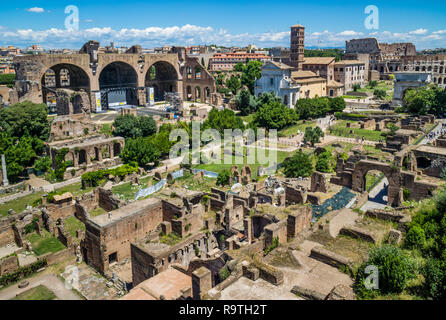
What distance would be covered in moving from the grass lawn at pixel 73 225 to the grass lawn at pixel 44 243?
1.26 meters

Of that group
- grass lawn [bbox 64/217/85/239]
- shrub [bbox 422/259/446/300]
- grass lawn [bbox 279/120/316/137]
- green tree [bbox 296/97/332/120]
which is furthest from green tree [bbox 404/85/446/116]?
grass lawn [bbox 64/217/85/239]

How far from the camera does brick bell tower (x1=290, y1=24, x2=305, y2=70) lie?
81.1 metres

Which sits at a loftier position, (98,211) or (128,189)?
(128,189)

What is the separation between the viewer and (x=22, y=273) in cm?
2175

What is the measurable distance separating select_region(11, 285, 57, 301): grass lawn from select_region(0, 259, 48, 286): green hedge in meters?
2.65

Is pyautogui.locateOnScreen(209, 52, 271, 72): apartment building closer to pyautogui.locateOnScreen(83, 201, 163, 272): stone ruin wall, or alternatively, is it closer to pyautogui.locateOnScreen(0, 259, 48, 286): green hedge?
pyautogui.locateOnScreen(83, 201, 163, 272): stone ruin wall

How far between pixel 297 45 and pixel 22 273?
246 ft

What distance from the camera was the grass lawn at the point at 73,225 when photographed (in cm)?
2722

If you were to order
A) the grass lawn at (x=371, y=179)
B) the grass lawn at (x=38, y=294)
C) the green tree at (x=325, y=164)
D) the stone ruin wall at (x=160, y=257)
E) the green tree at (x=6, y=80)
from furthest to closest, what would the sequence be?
the green tree at (x=6, y=80) → the green tree at (x=325, y=164) → the grass lawn at (x=371, y=179) → the grass lawn at (x=38, y=294) → the stone ruin wall at (x=160, y=257)

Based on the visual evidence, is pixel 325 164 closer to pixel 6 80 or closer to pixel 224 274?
pixel 224 274

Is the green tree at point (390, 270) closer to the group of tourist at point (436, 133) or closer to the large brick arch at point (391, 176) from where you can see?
the large brick arch at point (391, 176)

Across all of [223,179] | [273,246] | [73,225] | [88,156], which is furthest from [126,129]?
[273,246]

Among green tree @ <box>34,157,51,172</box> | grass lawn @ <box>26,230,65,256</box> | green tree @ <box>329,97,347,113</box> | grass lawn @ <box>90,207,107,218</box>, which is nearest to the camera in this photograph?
grass lawn @ <box>26,230,65,256</box>

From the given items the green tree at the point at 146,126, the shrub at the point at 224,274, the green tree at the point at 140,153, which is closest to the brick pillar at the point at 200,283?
the shrub at the point at 224,274
